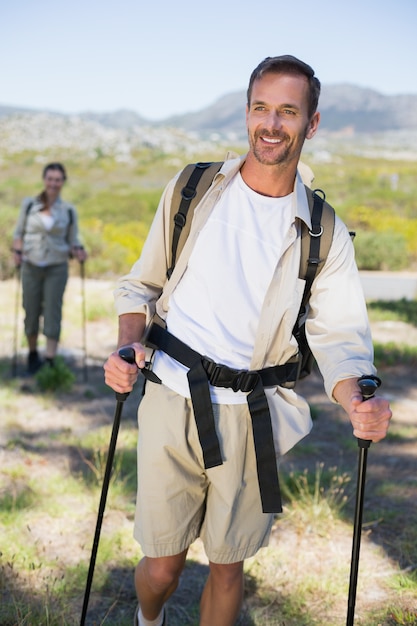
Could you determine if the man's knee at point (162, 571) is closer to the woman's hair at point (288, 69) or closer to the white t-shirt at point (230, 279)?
the white t-shirt at point (230, 279)

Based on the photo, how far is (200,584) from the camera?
3.68 metres

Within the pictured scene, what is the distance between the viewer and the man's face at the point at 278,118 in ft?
8.09

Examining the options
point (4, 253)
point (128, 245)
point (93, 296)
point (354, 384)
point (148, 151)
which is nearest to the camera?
point (354, 384)

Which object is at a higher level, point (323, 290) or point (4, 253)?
point (323, 290)

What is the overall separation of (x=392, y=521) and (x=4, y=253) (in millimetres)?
10917

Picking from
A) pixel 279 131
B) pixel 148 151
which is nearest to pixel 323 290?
pixel 279 131

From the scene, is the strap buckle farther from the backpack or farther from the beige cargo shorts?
the backpack

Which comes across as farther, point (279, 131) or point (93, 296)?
point (93, 296)

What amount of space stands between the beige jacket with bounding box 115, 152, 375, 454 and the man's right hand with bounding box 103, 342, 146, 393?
A: 27 centimetres

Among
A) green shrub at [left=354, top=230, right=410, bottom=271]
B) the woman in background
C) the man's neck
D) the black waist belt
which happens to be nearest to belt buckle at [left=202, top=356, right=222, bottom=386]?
the black waist belt

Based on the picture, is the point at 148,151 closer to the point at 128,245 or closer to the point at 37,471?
the point at 128,245

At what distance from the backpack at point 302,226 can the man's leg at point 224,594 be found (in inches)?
30.4

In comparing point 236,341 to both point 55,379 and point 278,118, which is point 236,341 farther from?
point 55,379

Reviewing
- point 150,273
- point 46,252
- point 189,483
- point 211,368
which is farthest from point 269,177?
point 46,252
